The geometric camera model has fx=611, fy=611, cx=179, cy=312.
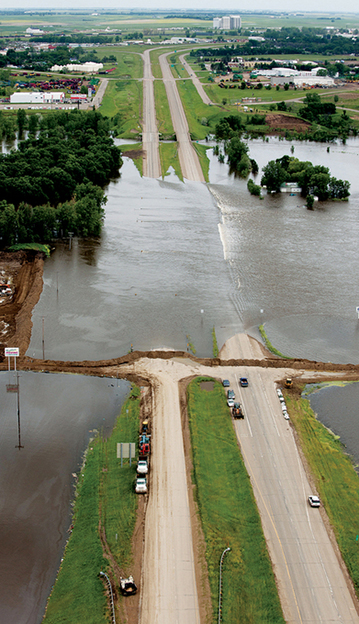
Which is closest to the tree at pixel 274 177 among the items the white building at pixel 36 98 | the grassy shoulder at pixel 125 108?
the grassy shoulder at pixel 125 108

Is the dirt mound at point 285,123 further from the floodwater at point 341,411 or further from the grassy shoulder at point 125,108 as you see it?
the floodwater at point 341,411

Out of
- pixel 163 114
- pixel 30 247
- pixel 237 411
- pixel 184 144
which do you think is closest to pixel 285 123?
pixel 163 114

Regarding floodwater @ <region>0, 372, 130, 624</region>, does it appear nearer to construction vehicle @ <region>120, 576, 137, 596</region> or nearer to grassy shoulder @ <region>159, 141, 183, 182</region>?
construction vehicle @ <region>120, 576, 137, 596</region>

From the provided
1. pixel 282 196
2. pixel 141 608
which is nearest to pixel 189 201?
pixel 282 196

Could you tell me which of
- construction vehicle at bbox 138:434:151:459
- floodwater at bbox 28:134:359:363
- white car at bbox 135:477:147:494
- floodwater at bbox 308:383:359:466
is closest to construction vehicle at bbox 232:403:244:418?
floodwater at bbox 308:383:359:466

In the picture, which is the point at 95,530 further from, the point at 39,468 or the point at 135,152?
the point at 135,152

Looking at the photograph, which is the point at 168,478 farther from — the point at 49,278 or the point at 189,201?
the point at 189,201
